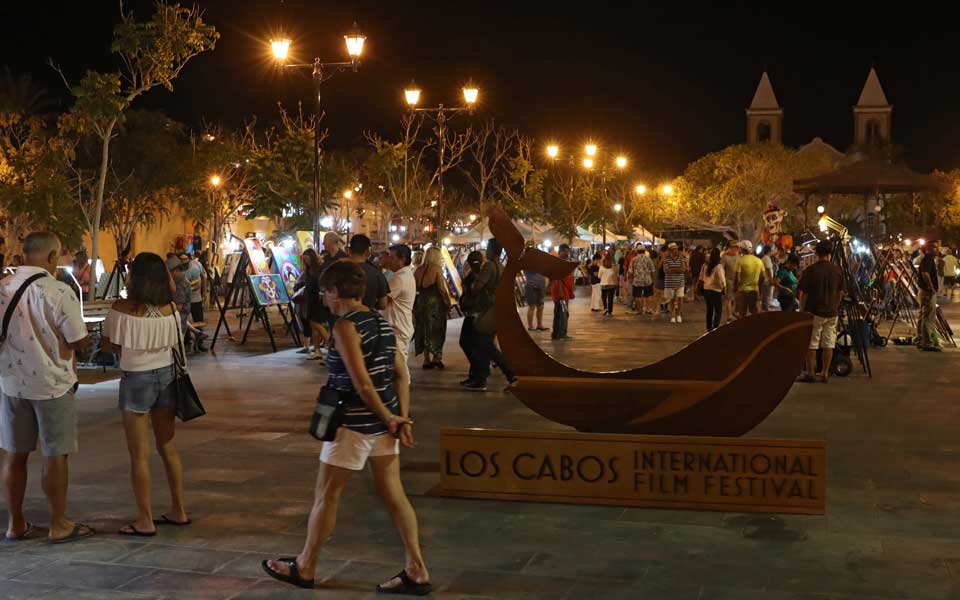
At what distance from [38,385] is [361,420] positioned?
2.12 meters

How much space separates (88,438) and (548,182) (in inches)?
1838

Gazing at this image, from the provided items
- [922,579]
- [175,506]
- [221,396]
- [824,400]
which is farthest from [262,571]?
[824,400]

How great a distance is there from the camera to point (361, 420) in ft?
16.0

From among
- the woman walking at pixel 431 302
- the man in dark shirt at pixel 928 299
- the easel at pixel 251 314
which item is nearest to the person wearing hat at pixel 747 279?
the man in dark shirt at pixel 928 299

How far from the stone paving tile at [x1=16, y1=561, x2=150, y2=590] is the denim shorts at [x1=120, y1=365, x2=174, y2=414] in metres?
0.89

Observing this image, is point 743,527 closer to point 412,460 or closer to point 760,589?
point 760,589

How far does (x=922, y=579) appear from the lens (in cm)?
523

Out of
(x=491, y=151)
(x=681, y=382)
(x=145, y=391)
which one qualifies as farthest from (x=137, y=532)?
(x=491, y=151)

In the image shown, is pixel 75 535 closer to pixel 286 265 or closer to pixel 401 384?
pixel 401 384

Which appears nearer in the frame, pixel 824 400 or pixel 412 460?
pixel 412 460

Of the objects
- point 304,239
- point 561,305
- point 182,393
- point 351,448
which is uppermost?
point 304,239

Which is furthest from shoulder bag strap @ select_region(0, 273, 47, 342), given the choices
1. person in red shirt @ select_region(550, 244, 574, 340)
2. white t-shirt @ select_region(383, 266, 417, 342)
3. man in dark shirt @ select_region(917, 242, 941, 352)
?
man in dark shirt @ select_region(917, 242, 941, 352)

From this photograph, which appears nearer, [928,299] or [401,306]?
[401,306]

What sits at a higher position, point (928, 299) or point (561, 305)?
point (928, 299)
